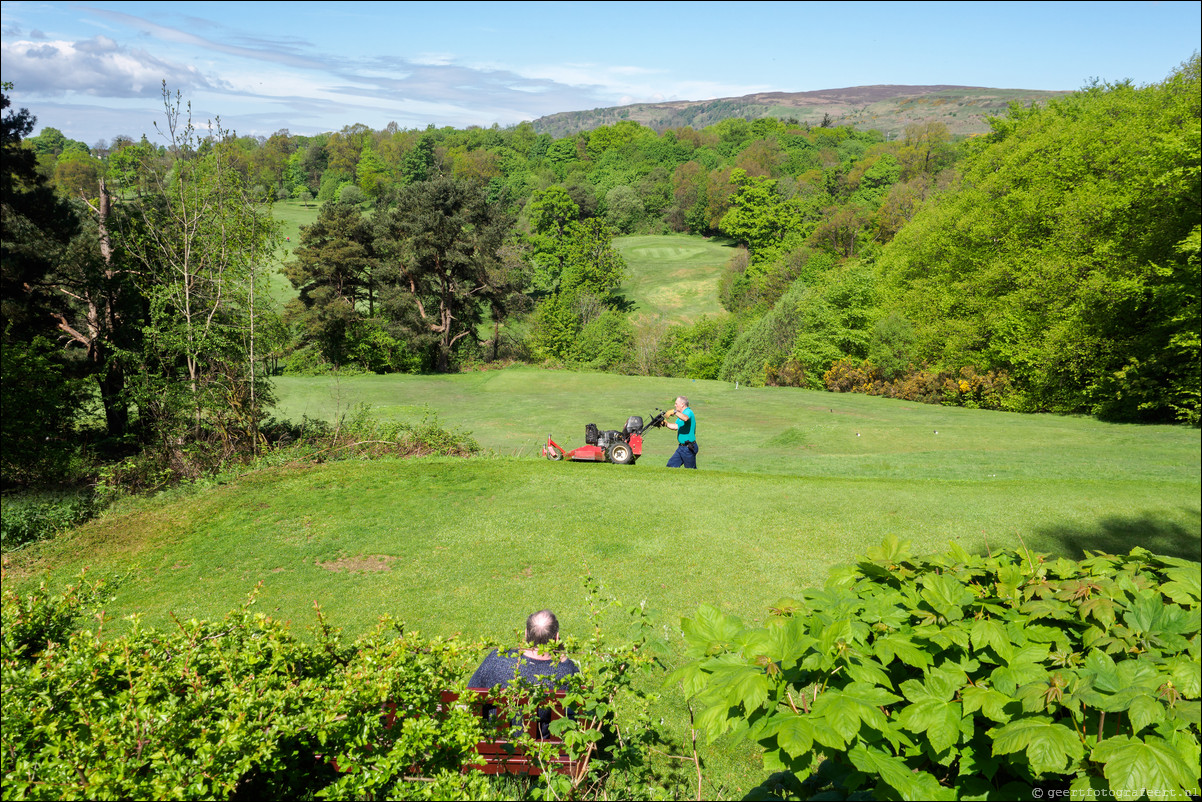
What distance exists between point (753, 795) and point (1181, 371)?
2858 centimetres

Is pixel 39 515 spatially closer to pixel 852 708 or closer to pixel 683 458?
pixel 683 458

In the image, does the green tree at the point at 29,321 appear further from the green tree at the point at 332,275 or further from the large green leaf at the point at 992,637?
the green tree at the point at 332,275

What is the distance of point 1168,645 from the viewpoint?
2.18 meters

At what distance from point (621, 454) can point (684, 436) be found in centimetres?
167

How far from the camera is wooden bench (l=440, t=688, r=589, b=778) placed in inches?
141

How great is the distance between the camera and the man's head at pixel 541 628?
501 cm

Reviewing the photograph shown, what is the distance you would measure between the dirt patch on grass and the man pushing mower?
6.01 metres

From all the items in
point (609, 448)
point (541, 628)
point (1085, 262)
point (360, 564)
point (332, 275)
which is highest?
point (1085, 262)

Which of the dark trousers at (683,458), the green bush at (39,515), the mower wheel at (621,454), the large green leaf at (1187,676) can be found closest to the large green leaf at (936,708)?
the large green leaf at (1187,676)

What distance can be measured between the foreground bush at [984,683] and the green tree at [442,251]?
44.8 m

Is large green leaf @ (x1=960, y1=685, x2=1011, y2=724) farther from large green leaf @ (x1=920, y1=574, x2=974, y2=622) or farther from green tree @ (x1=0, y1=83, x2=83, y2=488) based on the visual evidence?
green tree @ (x1=0, y1=83, x2=83, y2=488)

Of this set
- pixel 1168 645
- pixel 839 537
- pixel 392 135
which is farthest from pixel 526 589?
pixel 392 135

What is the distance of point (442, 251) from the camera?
45.9 meters

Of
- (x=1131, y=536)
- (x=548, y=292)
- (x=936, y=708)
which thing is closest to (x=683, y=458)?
(x=1131, y=536)
